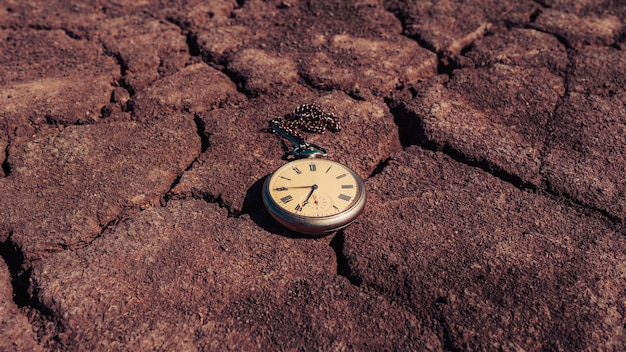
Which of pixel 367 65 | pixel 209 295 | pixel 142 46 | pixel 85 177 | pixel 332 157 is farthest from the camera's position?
pixel 142 46

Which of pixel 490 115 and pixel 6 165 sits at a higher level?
pixel 490 115

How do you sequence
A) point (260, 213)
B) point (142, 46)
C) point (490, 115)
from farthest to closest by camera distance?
point (142, 46) → point (490, 115) → point (260, 213)

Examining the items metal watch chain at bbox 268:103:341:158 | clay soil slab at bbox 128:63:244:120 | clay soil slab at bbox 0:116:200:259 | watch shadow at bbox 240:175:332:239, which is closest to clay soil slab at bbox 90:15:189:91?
clay soil slab at bbox 128:63:244:120

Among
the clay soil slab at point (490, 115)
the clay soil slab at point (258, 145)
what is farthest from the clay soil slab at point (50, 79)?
the clay soil slab at point (490, 115)

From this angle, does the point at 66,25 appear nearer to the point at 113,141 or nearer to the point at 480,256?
the point at 113,141

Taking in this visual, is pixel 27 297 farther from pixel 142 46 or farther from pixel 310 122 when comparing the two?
pixel 142 46

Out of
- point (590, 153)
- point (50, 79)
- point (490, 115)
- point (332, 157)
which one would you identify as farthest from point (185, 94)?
point (590, 153)
